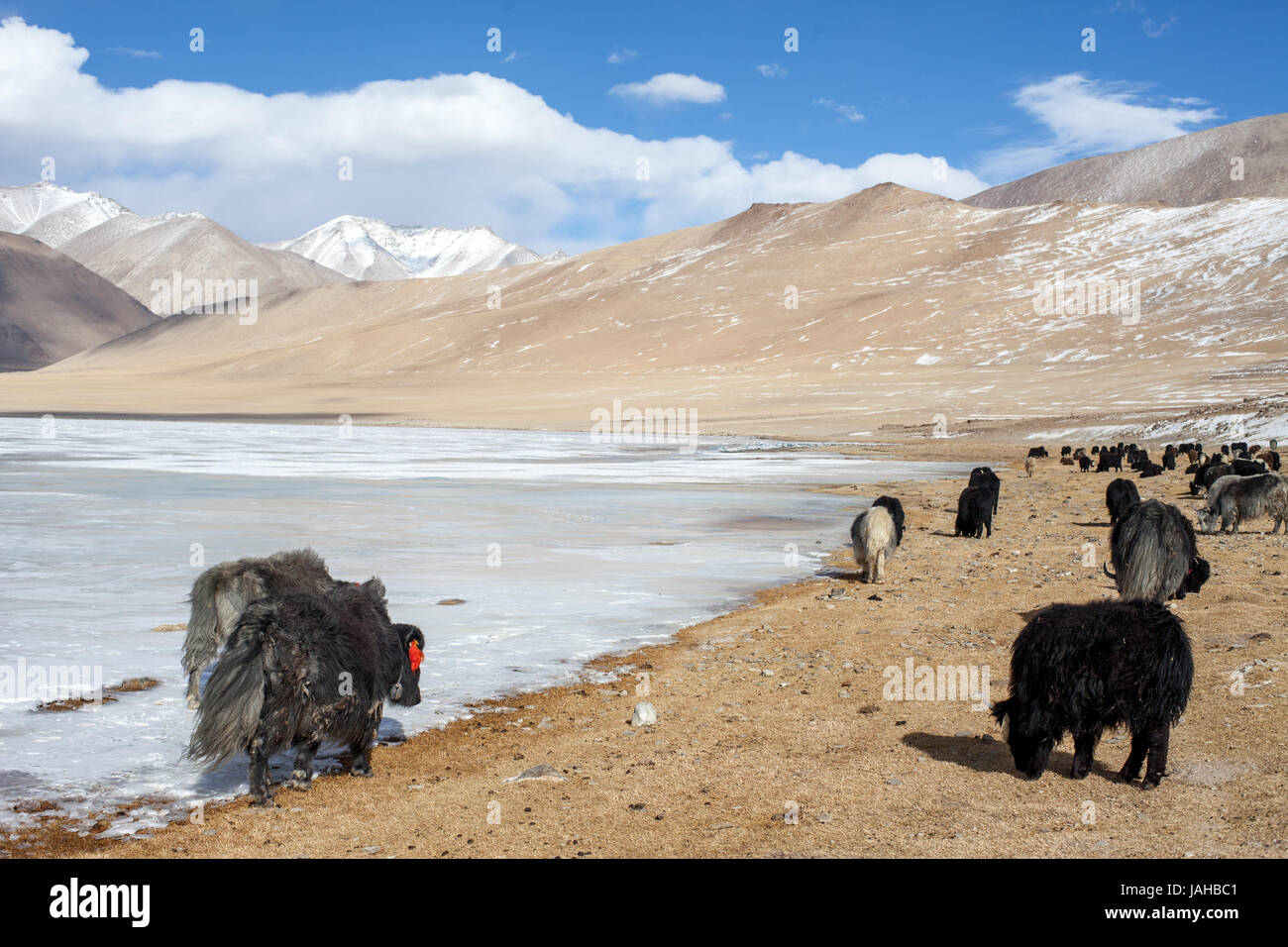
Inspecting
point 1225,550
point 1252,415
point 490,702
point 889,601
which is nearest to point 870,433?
point 1252,415

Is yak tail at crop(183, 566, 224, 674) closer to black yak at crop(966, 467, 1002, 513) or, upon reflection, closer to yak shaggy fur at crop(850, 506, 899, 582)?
yak shaggy fur at crop(850, 506, 899, 582)

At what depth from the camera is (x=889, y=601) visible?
12875 millimetres

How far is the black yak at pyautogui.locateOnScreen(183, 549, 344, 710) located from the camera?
7.72 meters

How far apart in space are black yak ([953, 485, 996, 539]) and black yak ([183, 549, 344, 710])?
12.9 meters

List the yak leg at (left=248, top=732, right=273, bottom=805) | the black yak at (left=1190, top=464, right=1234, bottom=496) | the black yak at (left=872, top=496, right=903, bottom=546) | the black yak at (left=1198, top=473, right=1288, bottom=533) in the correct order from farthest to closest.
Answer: the black yak at (left=1190, top=464, right=1234, bottom=496)
the black yak at (left=1198, top=473, right=1288, bottom=533)
the black yak at (left=872, top=496, right=903, bottom=546)
the yak leg at (left=248, top=732, right=273, bottom=805)

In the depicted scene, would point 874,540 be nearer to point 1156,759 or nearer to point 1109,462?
point 1156,759

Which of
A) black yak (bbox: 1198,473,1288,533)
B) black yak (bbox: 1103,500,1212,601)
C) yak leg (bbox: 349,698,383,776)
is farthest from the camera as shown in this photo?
black yak (bbox: 1198,473,1288,533)

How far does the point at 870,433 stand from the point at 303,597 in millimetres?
53486

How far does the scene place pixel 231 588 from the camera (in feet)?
26.2

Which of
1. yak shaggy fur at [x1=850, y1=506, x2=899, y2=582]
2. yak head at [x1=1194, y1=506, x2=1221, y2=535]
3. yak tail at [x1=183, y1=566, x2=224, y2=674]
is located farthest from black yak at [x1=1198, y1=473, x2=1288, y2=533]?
yak tail at [x1=183, y1=566, x2=224, y2=674]

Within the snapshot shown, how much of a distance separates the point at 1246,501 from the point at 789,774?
575 inches

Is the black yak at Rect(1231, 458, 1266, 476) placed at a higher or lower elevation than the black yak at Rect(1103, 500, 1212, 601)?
higher

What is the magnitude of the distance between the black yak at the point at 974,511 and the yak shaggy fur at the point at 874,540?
4414 millimetres

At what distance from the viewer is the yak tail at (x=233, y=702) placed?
19.7 ft
